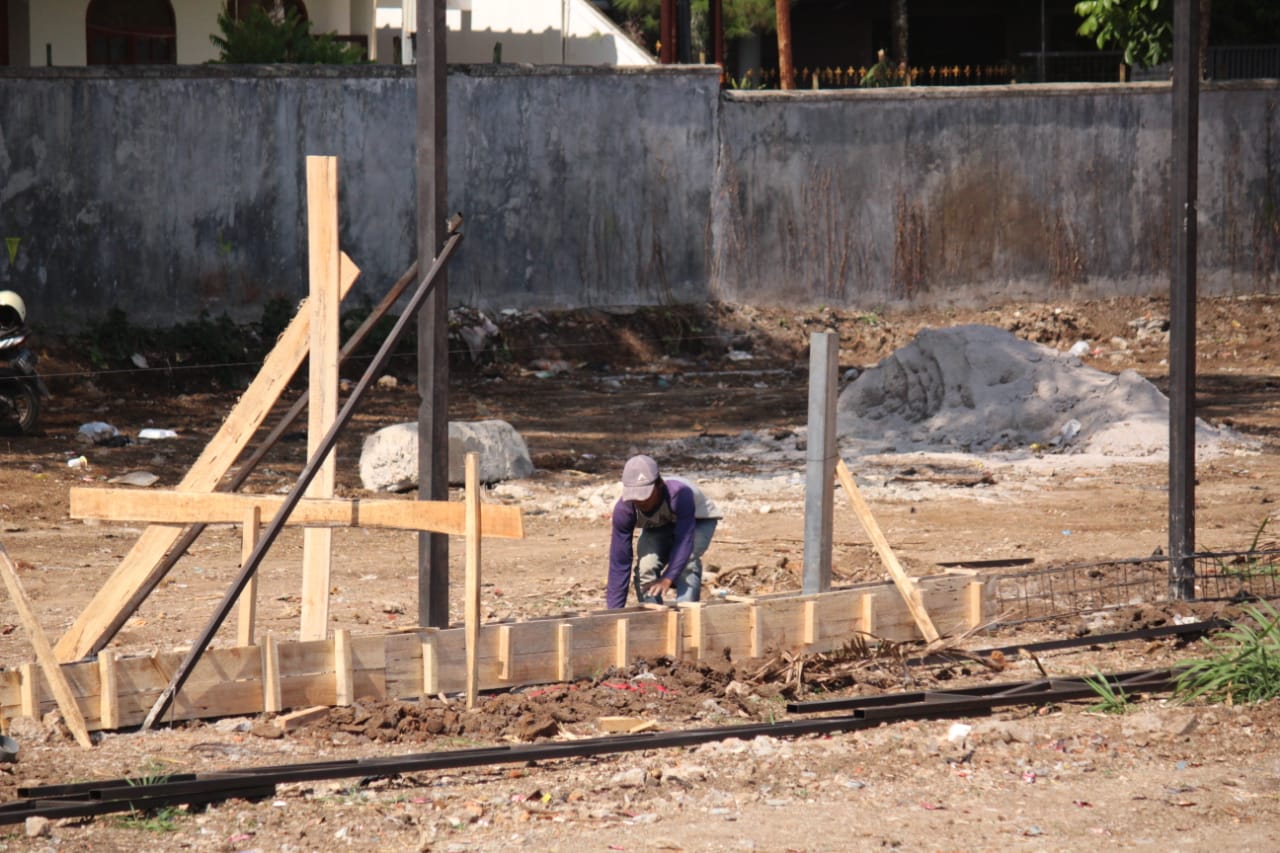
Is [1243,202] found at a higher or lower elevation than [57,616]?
higher

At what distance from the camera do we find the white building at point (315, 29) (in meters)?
21.7

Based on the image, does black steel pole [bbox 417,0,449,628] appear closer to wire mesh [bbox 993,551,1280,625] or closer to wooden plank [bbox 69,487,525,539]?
wooden plank [bbox 69,487,525,539]

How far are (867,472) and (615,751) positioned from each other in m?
7.18

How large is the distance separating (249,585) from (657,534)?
220 cm

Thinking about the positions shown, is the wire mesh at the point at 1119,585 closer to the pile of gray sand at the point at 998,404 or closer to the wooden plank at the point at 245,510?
the wooden plank at the point at 245,510

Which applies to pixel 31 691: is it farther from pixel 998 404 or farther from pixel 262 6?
pixel 262 6

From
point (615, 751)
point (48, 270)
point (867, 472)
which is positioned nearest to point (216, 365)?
point (48, 270)

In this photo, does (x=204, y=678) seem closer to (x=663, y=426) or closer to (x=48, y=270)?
(x=663, y=426)

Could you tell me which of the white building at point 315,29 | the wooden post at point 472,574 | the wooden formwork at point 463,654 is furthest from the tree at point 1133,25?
the wooden post at point 472,574

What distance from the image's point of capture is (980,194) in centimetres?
2012

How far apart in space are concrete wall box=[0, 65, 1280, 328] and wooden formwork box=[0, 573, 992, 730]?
34.6ft

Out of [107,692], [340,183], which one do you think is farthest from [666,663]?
[340,183]

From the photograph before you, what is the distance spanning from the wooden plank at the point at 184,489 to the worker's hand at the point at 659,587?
2044mm

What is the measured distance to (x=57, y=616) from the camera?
8320 millimetres
